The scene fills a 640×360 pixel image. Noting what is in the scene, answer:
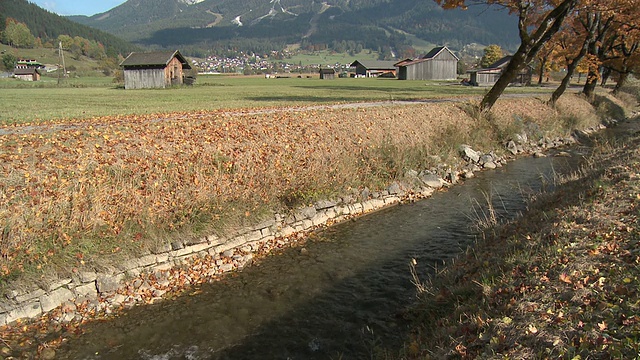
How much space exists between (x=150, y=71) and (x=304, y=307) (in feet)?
190

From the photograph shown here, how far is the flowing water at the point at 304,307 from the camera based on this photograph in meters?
6.92

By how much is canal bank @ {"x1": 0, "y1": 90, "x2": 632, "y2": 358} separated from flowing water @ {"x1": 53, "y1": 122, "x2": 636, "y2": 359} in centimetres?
40

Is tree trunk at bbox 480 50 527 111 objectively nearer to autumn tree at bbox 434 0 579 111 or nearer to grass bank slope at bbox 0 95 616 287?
autumn tree at bbox 434 0 579 111

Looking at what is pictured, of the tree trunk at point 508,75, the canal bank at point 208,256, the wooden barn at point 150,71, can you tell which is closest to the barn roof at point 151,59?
the wooden barn at point 150,71

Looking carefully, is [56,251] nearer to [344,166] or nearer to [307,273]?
[307,273]

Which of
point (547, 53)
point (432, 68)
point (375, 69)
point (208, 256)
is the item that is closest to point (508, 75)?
point (208, 256)

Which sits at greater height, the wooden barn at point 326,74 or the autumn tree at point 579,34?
the wooden barn at point 326,74

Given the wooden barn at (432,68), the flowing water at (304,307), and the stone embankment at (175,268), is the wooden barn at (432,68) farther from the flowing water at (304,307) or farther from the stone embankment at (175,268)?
the flowing water at (304,307)

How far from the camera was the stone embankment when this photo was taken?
25.0 feet

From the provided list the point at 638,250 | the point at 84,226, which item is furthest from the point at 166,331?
the point at 638,250

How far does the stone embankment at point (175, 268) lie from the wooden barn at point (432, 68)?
83946mm

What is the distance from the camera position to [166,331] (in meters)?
7.46

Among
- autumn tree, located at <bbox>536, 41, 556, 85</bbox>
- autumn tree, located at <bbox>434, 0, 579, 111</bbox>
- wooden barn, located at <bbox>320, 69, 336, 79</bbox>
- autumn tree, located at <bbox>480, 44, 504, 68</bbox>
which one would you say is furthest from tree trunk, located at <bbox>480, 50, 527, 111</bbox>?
wooden barn, located at <bbox>320, 69, 336, 79</bbox>

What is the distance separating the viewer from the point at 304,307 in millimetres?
8047
